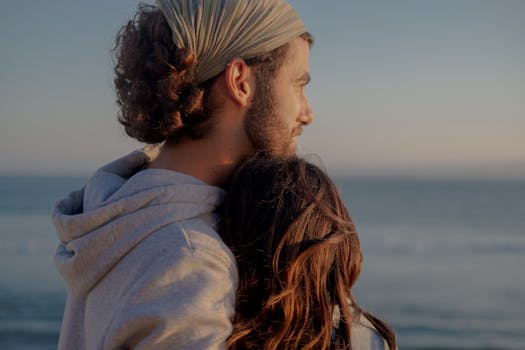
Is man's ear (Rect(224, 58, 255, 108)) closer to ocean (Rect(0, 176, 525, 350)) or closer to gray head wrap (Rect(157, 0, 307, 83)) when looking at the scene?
gray head wrap (Rect(157, 0, 307, 83))

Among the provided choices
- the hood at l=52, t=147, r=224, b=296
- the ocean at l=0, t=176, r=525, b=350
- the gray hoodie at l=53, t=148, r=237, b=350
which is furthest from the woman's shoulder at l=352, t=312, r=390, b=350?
the ocean at l=0, t=176, r=525, b=350

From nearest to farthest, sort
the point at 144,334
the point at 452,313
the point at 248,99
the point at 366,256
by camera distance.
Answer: the point at 144,334, the point at 248,99, the point at 452,313, the point at 366,256

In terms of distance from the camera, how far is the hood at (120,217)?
1.66 m

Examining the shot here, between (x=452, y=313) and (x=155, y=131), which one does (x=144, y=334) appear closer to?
(x=155, y=131)

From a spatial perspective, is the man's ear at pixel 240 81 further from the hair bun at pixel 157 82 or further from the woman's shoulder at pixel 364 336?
the woman's shoulder at pixel 364 336

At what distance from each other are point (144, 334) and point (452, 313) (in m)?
9.69

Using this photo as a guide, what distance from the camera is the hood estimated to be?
1657 mm

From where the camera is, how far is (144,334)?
Result: 1.54 m

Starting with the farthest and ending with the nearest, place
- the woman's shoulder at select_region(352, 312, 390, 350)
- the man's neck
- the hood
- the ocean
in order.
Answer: the ocean < the man's neck < the woman's shoulder at select_region(352, 312, 390, 350) < the hood

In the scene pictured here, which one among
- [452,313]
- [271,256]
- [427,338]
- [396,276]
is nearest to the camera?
[271,256]

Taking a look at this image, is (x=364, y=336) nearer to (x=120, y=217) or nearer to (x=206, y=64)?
(x=120, y=217)

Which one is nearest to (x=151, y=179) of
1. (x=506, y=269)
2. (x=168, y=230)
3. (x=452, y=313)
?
(x=168, y=230)

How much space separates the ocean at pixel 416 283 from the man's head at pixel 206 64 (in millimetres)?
7299

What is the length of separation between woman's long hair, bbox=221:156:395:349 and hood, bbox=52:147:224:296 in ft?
0.43
